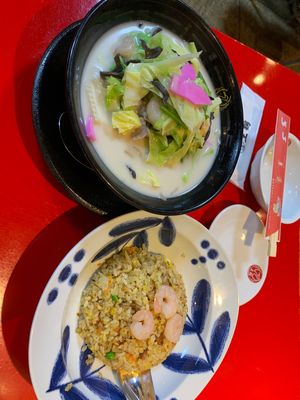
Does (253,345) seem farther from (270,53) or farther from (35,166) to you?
(270,53)

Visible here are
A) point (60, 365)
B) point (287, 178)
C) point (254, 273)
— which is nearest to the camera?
point (60, 365)

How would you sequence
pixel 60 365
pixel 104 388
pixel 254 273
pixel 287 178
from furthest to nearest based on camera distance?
pixel 287 178 < pixel 254 273 < pixel 104 388 < pixel 60 365

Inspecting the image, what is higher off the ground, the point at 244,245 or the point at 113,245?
the point at 113,245

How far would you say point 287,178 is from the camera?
6.24ft

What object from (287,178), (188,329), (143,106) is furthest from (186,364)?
(287,178)

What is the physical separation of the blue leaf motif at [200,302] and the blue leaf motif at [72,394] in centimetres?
46

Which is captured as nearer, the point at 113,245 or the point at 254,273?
the point at 113,245

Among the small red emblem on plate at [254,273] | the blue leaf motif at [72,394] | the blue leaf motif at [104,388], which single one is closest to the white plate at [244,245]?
the small red emblem on plate at [254,273]

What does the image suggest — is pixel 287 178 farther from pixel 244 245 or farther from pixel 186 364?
pixel 186 364

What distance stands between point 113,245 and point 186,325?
42 centimetres

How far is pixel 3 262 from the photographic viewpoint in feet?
3.80

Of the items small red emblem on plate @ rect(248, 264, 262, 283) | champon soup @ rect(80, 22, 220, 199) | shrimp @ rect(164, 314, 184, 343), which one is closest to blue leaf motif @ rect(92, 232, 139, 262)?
champon soup @ rect(80, 22, 220, 199)

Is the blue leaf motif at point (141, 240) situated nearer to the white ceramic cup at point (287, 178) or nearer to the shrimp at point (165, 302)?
the shrimp at point (165, 302)

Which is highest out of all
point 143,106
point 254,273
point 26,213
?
point 143,106
